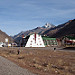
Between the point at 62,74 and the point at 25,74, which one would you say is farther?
the point at 62,74

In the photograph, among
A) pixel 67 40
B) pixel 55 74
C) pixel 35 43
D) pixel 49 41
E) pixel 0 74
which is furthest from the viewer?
pixel 67 40

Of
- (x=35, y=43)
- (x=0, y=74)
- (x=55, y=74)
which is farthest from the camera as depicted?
(x=35, y=43)

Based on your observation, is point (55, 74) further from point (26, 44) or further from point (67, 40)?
point (67, 40)

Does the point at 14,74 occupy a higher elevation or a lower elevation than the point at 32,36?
lower

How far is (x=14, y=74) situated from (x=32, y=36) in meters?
57.2

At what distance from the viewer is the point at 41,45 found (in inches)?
2702

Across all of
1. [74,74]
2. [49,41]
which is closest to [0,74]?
[74,74]

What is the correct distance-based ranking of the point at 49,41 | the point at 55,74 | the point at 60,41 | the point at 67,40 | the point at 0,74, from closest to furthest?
the point at 0,74 → the point at 55,74 → the point at 49,41 → the point at 67,40 → the point at 60,41

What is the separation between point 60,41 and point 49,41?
59.3 ft

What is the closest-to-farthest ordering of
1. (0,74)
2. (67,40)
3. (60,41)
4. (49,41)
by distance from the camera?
(0,74) → (49,41) → (67,40) → (60,41)

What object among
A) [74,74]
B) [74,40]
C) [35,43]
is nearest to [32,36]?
[35,43]

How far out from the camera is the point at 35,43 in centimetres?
6675

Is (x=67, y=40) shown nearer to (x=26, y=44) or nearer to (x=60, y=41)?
(x=60, y=41)

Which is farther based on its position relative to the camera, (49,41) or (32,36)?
(49,41)
